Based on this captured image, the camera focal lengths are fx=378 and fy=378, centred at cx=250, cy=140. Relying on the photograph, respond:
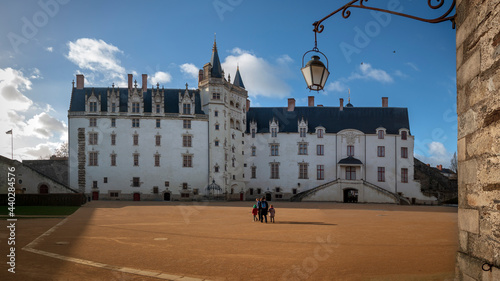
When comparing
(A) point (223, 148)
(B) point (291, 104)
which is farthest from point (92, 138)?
(B) point (291, 104)

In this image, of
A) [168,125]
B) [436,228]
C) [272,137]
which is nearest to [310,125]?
[272,137]

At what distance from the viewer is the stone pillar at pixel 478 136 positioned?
16.1 feet

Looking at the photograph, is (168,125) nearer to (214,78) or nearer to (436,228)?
(214,78)

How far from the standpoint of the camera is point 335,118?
57.4 meters

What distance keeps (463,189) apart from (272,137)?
5037 cm

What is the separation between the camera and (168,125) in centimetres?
5175

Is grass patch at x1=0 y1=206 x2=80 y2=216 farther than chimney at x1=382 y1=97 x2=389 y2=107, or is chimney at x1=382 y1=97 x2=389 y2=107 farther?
chimney at x1=382 y1=97 x2=389 y2=107

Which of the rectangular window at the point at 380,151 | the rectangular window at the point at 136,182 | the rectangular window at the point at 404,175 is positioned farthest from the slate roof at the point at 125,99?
the rectangular window at the point at 404,175

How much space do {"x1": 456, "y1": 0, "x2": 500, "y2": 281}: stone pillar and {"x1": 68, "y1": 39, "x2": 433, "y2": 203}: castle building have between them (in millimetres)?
45768

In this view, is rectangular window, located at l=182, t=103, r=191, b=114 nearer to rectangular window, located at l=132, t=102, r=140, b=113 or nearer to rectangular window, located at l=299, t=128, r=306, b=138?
rectangular window, located at l=132, t=102, r=140, b=113

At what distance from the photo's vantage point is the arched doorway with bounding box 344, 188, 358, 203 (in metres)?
52.5

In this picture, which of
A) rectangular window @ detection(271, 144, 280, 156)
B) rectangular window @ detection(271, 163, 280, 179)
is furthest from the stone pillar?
rectangular window @ detection(271, 144, 280, 156)

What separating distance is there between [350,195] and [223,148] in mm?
19171

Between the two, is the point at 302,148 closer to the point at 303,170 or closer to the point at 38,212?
the point at 303,170
